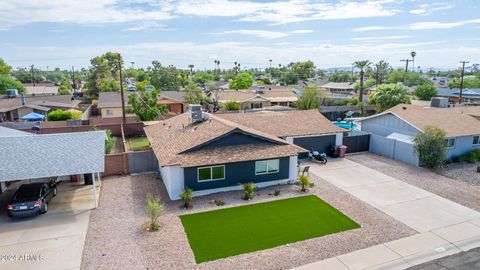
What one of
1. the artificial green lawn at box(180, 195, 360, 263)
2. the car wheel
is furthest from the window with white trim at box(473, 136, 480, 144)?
the car wheel

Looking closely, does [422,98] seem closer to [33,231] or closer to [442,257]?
[442,257]

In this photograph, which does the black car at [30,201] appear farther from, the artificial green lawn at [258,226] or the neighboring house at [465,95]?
the neighboring house at [465,95]

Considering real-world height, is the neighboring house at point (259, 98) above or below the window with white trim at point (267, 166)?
above

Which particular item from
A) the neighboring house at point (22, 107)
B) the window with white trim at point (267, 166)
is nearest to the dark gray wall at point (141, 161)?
the window with white trim at point (267, 166)

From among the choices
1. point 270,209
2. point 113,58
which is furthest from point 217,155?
point 113,58

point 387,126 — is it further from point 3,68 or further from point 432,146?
point 3,68

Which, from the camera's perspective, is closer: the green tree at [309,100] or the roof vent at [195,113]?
the roof vent at [195,113]
